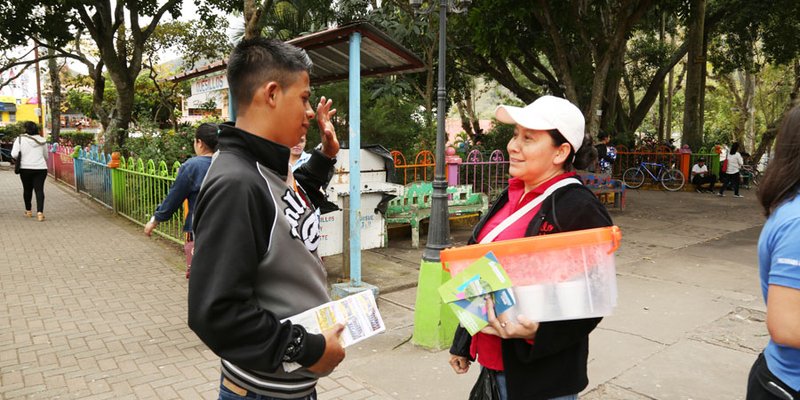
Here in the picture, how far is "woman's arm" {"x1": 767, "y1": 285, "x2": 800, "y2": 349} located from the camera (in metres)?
1.69

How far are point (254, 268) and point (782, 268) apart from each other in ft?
5.08

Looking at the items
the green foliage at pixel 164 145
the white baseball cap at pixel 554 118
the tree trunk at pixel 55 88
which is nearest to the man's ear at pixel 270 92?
the white baseball cap at pixel 554 118

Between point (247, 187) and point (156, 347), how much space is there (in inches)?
144

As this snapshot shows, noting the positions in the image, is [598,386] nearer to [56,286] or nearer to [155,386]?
[155,386]

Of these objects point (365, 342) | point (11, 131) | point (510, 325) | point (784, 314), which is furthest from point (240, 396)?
point (11, 131)

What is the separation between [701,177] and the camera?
1653 cm

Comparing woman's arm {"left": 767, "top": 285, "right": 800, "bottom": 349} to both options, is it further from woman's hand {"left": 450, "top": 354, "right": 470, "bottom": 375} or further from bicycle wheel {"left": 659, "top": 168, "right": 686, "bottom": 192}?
bicycle wheel {"left": 659, "top": 168, "right": 686, "bottom": 192}

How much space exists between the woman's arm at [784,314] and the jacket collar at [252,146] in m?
1.55

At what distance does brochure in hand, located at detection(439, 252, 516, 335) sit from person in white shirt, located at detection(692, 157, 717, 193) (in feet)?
55.6

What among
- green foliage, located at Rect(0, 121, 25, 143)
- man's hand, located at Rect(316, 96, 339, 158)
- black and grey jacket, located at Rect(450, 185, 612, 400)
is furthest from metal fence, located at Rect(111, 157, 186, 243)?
green foliage, located at Rect(0, 121, 25, 143)

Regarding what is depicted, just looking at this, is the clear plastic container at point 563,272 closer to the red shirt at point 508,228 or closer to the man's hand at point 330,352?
the red shirt at point 508,228

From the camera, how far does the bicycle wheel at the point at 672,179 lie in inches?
673

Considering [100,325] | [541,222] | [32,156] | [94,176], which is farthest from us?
[94,176]

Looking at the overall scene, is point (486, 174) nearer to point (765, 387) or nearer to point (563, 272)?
point (765, 387)
